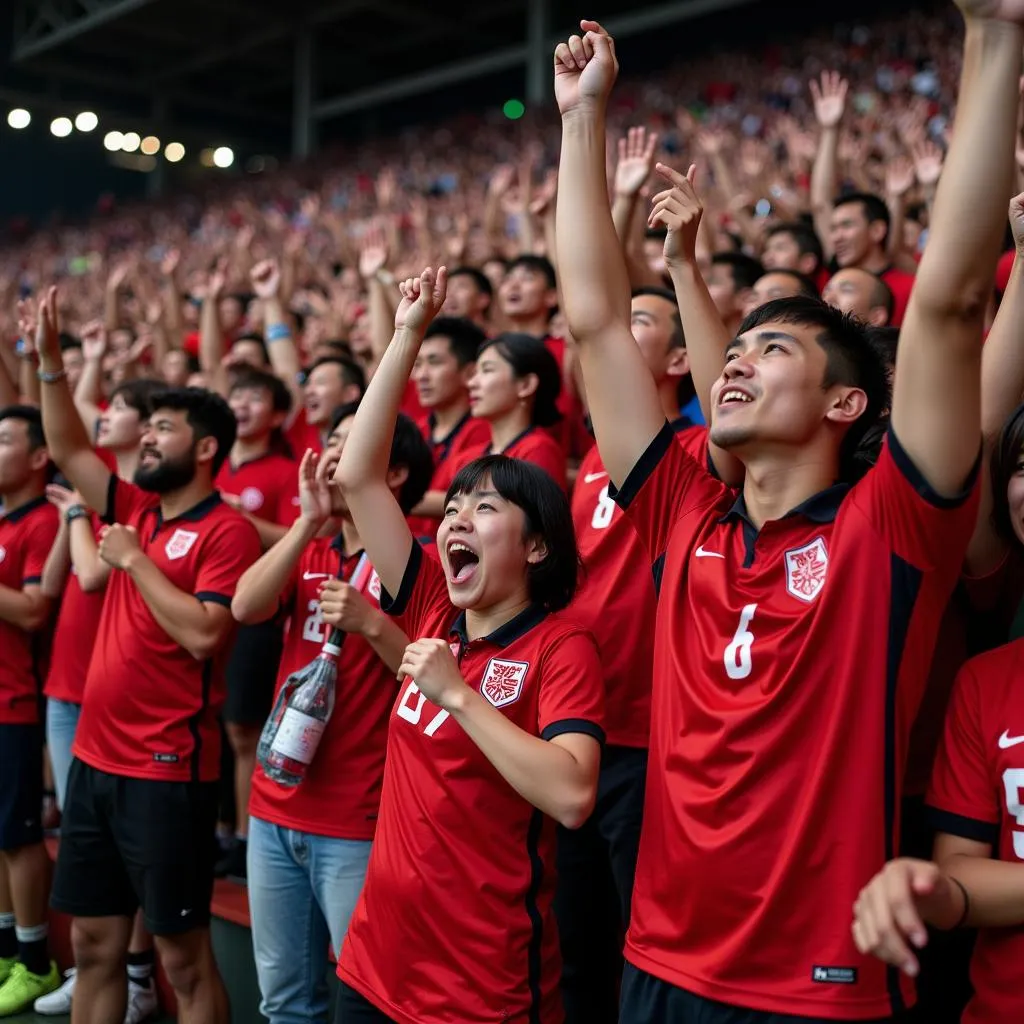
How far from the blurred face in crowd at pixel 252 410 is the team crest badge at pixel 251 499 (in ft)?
0.75

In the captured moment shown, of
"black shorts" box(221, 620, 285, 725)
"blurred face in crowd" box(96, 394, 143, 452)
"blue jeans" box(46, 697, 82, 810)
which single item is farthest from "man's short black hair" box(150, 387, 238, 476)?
"blue jeans" box(46, 697, 82, 810)

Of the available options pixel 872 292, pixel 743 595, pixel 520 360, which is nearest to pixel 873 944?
pixel 743 595

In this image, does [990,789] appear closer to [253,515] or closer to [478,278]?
[253,515]

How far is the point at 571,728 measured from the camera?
6.01ft

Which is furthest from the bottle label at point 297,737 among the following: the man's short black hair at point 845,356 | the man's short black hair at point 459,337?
the man's short black hair at point 459,337

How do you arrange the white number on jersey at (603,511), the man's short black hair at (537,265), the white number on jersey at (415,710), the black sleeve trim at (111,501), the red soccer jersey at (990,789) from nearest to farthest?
the red soccer jersey at (990,789) → the white number on jersey at (415,710) → the white number on jersey at (603,511) → the black sleeve trim at (111,501) → the man's short black hair at (537,265)

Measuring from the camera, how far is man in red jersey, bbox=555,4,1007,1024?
141 cm

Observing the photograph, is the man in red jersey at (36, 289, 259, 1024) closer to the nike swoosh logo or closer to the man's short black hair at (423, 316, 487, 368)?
the man's short black hair at (423, 316, 487, 368)

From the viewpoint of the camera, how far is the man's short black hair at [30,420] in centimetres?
386

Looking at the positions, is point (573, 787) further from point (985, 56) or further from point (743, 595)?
point (985, 56)

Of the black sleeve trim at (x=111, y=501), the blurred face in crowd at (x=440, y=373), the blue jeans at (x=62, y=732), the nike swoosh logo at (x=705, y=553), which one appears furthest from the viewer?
the blurred face in crowd at (x=440, y=373)

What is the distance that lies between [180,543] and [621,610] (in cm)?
123

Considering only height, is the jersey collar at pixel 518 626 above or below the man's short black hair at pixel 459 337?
below

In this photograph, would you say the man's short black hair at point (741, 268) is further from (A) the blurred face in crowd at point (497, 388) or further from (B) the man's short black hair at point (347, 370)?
(B) the man's short black hair at point (347, 370)
